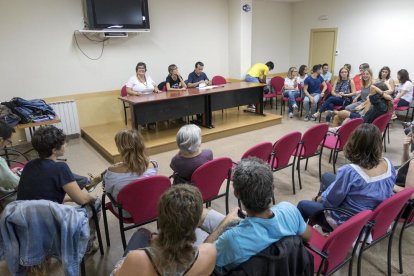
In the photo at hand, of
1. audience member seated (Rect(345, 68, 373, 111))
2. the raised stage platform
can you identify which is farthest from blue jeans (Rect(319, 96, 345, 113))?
the raised stage platform

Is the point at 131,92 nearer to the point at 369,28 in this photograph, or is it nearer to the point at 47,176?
the point at 47,176

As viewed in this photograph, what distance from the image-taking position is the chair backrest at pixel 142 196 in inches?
75.3

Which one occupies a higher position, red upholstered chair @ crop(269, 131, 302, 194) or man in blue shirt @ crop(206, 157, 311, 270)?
man in blue shirt @ crop(206, 157, 311, 270)

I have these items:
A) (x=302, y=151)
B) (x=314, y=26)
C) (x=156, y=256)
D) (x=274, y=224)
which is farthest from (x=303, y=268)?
(x=314, y=26)

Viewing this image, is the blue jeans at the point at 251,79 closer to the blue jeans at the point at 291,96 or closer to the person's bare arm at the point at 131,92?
the blue jeans at the point at 291,96

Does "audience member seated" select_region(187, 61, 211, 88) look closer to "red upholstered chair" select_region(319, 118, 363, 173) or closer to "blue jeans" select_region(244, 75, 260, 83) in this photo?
"blue jeans" select_region(244, 75, 260, 83)

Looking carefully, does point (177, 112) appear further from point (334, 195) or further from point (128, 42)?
point (334, 195)

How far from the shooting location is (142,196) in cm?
199

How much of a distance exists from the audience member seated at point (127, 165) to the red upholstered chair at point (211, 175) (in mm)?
400

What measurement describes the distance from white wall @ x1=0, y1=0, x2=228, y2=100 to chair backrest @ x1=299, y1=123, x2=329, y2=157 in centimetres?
411

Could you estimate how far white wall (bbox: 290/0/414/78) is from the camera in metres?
6.18

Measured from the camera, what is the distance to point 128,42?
5.93 metres

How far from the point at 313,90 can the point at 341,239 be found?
17.4 feet

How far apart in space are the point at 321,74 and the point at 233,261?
629 cm
